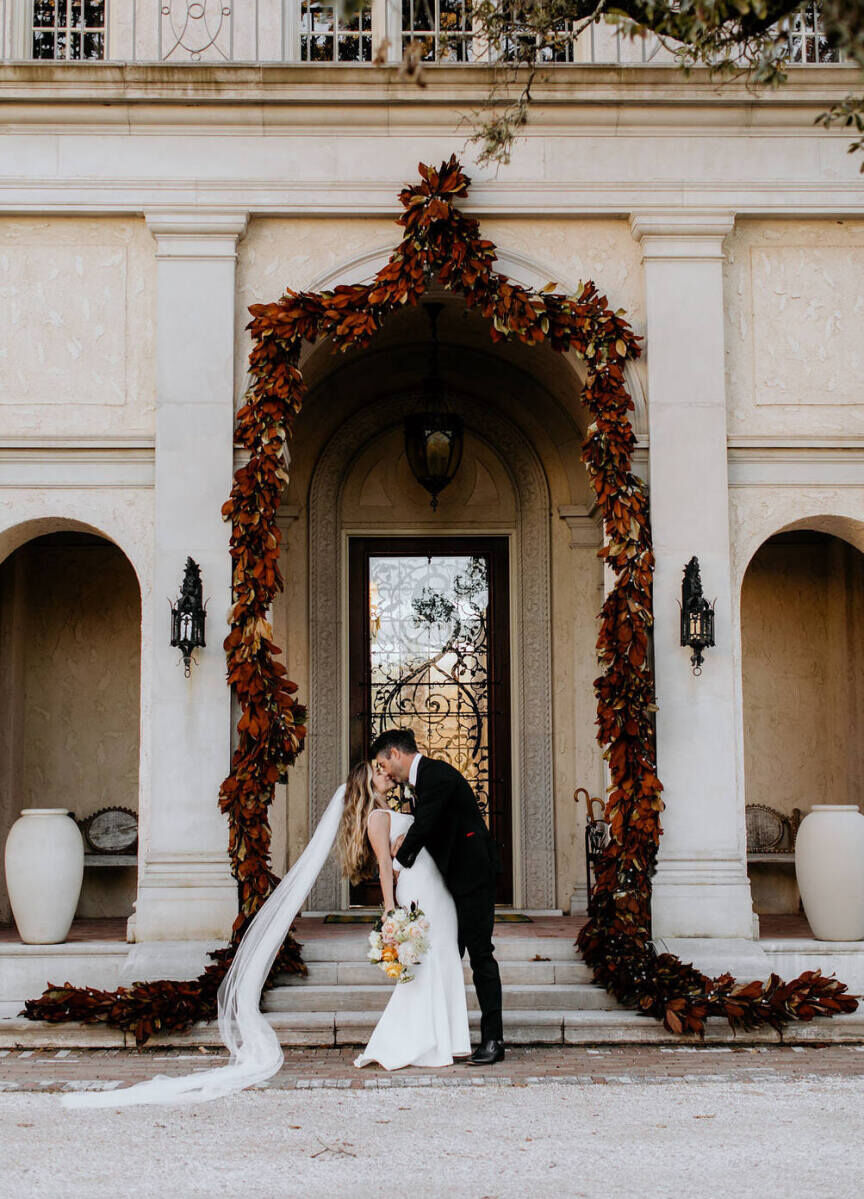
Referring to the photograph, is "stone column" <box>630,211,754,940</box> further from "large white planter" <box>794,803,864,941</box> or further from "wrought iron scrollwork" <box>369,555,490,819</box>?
"wrought iron scrollwork" <box>369,555,490,819</box>

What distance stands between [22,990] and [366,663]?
4127 millimetres

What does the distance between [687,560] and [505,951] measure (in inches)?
120

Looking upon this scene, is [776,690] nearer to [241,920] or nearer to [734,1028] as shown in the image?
[734,1028]

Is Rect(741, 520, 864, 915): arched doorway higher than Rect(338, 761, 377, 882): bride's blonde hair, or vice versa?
Rect(741, 520, 864, 915): arched doorway

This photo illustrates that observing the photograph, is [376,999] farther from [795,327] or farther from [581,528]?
[795,327]

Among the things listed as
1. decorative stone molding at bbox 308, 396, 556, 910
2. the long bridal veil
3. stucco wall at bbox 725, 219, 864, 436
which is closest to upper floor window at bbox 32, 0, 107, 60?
decorative stone molding at bbox 308, 396, 556, 910

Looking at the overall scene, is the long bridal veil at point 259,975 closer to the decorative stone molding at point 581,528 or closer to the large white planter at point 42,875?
the large white planter at point 42,875

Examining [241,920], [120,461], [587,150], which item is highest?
[587,150]

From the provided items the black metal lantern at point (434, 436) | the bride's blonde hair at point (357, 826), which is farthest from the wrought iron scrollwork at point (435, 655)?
the bride's blonde hair at point (357, 826)

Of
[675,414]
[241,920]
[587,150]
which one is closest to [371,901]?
[241,920]

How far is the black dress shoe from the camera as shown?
7.95 metres

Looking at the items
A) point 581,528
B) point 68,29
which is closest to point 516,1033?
point 581,528

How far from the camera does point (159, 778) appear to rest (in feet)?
31.4

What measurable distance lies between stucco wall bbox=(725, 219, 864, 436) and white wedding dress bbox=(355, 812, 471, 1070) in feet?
14.0
